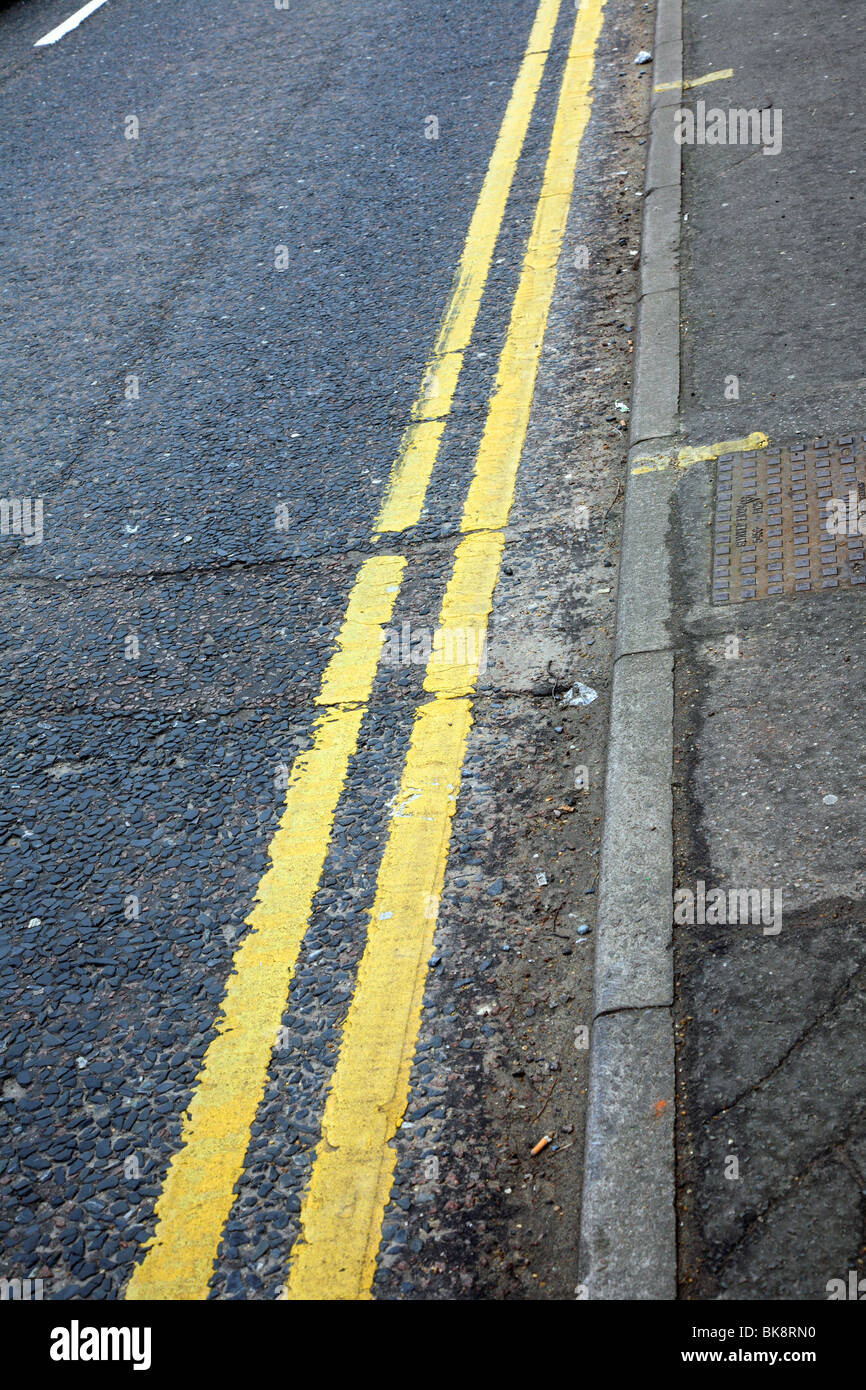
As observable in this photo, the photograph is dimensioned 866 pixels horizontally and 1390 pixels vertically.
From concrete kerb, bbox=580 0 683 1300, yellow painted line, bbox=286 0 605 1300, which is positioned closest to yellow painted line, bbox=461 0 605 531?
yellow painted line, bbox=286 0 605 1300

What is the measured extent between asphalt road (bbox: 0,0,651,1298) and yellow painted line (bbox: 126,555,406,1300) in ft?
0.04

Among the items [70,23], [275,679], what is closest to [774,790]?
[275,679]

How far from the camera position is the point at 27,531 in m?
4.50

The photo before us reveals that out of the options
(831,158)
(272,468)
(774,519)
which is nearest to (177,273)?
(272,468)

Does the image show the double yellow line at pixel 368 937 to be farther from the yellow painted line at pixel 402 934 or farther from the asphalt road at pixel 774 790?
the asphalt road at pixel 774 790

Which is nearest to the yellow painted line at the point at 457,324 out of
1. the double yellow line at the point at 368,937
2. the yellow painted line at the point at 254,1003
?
the double yellow line at the point at 368,937

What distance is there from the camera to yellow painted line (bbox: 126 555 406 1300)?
2.27 m

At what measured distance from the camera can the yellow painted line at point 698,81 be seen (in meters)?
6.64

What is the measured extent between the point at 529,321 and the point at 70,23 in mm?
7676

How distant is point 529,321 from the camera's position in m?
5.18
